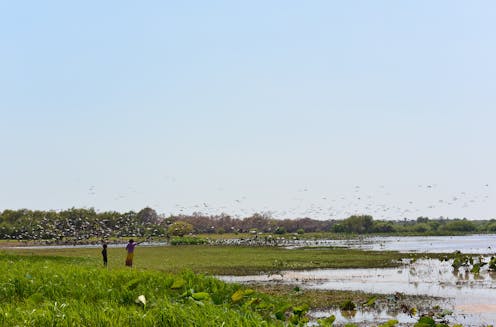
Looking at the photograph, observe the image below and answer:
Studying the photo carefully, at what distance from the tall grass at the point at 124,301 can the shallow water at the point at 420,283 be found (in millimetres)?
6885

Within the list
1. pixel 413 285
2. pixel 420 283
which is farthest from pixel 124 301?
pixel 420 283

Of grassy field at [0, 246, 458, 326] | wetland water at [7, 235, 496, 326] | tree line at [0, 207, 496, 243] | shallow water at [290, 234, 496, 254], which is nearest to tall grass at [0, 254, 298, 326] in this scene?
grassy field at [0, 246, 458, 326]

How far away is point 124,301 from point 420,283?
21.2 meters

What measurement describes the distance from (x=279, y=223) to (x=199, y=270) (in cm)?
12257

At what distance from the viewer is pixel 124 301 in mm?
14625

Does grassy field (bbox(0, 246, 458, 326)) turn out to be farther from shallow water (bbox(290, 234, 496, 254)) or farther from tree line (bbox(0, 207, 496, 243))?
tree line (bbox(0, 207, 496, 243))

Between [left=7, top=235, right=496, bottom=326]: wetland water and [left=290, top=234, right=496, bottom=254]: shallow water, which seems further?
[left=290, top=234, right=496, bottom=254]: shallow water

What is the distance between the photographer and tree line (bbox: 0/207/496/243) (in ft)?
387

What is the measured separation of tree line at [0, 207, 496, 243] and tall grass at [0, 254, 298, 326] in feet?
287

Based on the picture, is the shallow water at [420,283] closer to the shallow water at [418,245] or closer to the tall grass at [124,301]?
the tall grass at [124,301]

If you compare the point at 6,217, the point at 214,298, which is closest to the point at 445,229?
the point at 6,217

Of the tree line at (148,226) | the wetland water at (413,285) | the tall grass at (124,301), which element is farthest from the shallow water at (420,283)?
the tree line at (148,226)

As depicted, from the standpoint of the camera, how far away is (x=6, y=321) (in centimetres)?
1134

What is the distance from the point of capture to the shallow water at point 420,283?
71.9 feet
